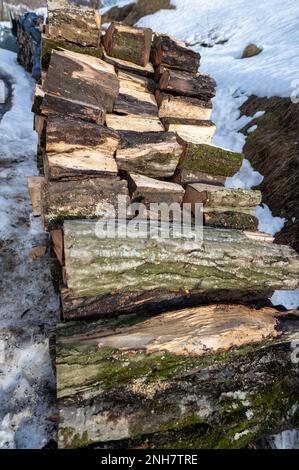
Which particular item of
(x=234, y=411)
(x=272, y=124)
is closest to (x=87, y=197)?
(x=234, y=411)

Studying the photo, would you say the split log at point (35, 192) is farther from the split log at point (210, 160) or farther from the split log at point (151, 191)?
the split log at point (210, 160)

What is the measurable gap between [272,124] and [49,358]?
5778 millimetres

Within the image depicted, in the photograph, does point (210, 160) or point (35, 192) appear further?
point (210, 160)

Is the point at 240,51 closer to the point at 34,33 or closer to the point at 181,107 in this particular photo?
the point at 34,33

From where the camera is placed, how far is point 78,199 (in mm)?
2795

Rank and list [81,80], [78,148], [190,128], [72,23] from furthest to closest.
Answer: [190,128] < [72,23] < [81,80] < [78,148]

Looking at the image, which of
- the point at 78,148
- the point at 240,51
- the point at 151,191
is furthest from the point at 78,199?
the point at 240,51

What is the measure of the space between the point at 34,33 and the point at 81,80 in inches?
376

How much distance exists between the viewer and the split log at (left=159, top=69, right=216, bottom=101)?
373 cm

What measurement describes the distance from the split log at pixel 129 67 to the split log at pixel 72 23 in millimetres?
273

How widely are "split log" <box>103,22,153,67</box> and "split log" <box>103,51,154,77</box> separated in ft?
0.21

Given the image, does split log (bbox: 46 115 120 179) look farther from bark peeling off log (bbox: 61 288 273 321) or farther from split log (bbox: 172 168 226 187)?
bark peeling off log (bbox: 61 288 273 321)

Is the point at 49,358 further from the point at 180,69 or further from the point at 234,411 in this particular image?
the point at 180,69

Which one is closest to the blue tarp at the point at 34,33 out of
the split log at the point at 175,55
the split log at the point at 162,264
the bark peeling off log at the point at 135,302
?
the split log at the point at 175,55
